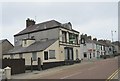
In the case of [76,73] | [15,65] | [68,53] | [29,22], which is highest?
[29,22]

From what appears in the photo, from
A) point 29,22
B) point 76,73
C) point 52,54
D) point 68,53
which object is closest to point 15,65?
point 76,73

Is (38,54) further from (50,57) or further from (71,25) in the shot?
(71,25)

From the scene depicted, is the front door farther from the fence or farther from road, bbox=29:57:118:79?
road, bbox=29:57:118:79

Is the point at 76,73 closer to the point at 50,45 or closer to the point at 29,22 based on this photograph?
the point at 50,45

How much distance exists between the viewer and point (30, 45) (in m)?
46.5

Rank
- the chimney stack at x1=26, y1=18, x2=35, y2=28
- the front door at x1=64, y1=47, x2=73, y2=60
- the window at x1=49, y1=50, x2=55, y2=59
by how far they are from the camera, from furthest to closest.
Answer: the chimney stack at x1=26, y1=18, x2=35, y2=28 → the front door at x1=64, y1=47, x2=73, y2=60 → the window at x1=49, y1=50, x2=55, y2=59

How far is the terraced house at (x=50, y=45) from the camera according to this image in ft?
132

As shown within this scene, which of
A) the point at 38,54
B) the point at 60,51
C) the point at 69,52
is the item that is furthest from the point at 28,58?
the point at 69,52

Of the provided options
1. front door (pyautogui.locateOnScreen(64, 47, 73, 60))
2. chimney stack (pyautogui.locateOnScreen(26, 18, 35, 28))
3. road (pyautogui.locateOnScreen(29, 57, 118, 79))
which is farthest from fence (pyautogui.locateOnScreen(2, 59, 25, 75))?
chimney stack (pyautogui.locateOnScreen(26, 18, 35, 28))

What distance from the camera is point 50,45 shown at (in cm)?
4100

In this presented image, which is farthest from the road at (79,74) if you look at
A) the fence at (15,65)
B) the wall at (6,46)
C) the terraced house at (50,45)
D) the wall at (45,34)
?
the wall at (6,46)

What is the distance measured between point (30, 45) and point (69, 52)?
797 centimetres

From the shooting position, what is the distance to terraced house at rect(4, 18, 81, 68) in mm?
40219

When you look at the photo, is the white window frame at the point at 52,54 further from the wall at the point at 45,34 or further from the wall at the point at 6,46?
the wall at the point at 6,46
